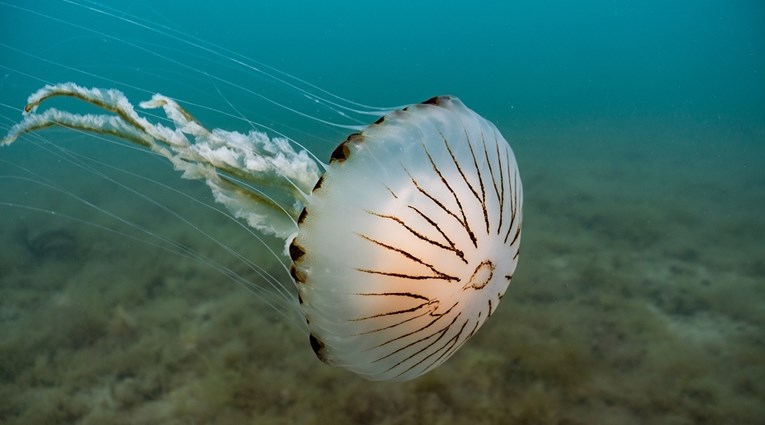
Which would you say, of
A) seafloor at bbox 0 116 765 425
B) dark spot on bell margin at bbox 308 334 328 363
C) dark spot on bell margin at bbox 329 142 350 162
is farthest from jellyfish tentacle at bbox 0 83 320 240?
seafloor at bbox 0 116 765 425

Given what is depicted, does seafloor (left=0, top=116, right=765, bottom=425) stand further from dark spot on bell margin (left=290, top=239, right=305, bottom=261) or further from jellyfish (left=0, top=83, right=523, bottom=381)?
dark spot on bell margin (left=290, top=239, right=305, bottom=261)

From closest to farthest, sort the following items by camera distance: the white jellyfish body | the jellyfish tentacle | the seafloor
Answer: the white jellyfish body
the jellyfish tentacle
the seafloor

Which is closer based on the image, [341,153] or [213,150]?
[341,153]

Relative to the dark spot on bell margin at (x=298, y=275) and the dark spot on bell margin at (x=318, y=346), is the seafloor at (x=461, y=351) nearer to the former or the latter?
the dark spot on bell margin at (x=318, y=346)

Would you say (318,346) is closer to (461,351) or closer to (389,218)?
(389,218)

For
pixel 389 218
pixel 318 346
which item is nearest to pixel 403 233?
pixel 389 218

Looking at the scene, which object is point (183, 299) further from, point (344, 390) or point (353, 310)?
point (353, 310)
